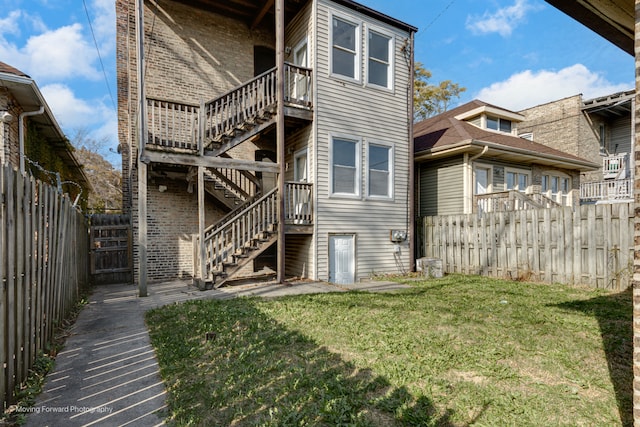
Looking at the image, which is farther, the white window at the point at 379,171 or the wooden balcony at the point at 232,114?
the white window at the point at 379,171

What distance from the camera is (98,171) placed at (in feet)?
87.9

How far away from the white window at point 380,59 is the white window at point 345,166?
216 centimetres

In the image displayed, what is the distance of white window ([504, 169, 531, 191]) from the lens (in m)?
13.4

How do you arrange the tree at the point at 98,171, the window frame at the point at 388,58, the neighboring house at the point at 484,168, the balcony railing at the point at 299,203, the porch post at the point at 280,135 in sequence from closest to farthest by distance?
the porch post at the point at 280,135
the balcony railing at the point at 299,203
the window frame at the point at 388,58
the neighboring house at the point at 484,168
the tree at the point at 98,171

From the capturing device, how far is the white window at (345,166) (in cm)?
935

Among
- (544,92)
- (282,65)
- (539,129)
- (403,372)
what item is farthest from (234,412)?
(544,92)

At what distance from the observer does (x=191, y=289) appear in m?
7.76

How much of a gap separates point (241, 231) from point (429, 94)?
21505 millimetres

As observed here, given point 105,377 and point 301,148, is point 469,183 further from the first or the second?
point 105,377

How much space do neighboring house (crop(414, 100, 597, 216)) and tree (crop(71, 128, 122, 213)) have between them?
2375 centimetres

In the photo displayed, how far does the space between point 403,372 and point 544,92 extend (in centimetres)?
3667

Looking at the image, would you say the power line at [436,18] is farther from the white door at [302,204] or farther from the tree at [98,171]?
the tree at [98,171]

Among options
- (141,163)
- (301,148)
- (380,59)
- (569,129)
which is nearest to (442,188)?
(380,59)

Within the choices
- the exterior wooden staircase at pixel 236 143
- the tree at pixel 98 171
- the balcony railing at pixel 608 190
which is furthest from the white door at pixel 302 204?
the tree at pixel 98 171
